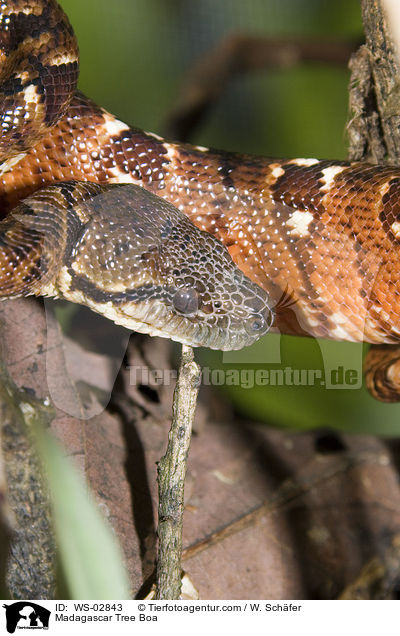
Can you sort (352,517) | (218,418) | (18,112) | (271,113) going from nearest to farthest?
1. (18,112)
2. (352,517)
3. (218,418)
4. (271,113)

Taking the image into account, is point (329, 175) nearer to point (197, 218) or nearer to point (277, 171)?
point (277, 171)

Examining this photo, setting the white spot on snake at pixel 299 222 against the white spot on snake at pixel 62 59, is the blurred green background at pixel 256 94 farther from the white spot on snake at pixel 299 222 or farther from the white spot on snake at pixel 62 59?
the white spot on snake at pixel 62 59

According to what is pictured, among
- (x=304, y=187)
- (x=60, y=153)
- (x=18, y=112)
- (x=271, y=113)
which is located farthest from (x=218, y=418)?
(x=271, y=113)

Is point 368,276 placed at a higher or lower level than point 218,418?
higher

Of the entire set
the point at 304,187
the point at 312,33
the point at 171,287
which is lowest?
the point at 171,287

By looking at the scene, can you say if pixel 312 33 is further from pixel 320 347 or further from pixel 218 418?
pixel 218 418

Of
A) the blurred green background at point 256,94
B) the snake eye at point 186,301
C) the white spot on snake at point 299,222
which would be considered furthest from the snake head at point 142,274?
the blurred green background at point 256,94

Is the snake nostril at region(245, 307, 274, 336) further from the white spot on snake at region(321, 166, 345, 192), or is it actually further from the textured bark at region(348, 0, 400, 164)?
the textured bark at region(348, 0, 400, 164)
